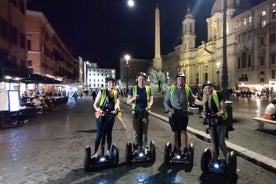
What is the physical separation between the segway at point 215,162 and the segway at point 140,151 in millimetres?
1244

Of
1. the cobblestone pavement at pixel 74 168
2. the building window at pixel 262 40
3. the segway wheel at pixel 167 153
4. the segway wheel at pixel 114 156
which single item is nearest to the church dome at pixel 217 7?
the building window at pixel 262 40

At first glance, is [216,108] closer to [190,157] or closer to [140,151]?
[190,157]

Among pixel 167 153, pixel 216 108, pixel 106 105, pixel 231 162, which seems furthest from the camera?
pixel 167 153

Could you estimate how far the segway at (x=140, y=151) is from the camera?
6344 millimetres

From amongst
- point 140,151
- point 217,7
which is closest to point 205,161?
point 140,151

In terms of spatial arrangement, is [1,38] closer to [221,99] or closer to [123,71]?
[221,99]

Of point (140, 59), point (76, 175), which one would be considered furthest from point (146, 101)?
point (140, 59)

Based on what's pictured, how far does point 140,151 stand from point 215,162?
1.62 m

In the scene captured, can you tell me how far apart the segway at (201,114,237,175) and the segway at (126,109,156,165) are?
1.24 meters

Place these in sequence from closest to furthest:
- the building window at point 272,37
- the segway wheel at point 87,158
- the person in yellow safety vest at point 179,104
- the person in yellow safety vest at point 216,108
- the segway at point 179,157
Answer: the person in yellow safety vest at point 216,108, the segway wheel at point 87,158, the person in yellow safety vest at point 179,104, the segway at point 179,157, the building window at point 272,37

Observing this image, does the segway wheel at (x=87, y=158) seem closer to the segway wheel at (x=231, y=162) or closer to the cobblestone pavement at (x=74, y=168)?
the cobblestone pavement at (x=74, y=168)

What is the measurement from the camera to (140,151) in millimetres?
6551

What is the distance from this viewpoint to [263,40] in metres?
63.6

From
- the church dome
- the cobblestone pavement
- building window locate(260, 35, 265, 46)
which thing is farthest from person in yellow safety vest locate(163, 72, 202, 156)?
the church dome
